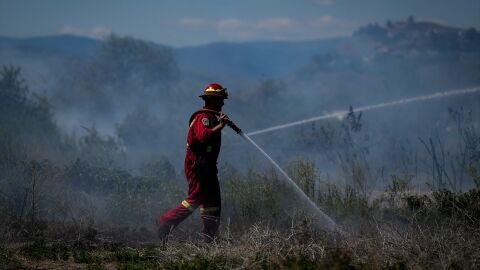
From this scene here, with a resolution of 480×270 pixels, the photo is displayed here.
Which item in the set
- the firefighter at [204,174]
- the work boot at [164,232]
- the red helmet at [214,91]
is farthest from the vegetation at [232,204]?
the red helmet at [214,91]

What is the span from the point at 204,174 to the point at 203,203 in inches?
13.5

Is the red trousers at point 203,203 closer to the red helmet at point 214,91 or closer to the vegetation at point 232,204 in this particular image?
the vegetation at point 232,204

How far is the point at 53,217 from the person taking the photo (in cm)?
906

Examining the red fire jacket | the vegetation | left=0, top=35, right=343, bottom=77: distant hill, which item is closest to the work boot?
the vegetation

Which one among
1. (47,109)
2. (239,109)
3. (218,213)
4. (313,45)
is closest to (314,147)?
(239,109)

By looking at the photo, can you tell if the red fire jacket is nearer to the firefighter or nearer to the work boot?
the firefighter

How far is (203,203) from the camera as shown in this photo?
22.0 ft

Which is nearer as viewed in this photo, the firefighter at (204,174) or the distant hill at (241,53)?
the firefighter at (204,174)

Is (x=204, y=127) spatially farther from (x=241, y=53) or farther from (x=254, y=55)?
(x=254, y=55)

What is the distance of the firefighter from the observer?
6648 mm

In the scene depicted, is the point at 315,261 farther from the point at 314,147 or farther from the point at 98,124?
the point at 98,124

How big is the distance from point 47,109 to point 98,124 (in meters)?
6.42

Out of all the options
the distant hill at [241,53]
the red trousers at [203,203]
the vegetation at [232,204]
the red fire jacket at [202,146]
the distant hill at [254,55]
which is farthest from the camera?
the distant hill at [254,55]

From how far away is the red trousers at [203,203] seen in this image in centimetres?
668
